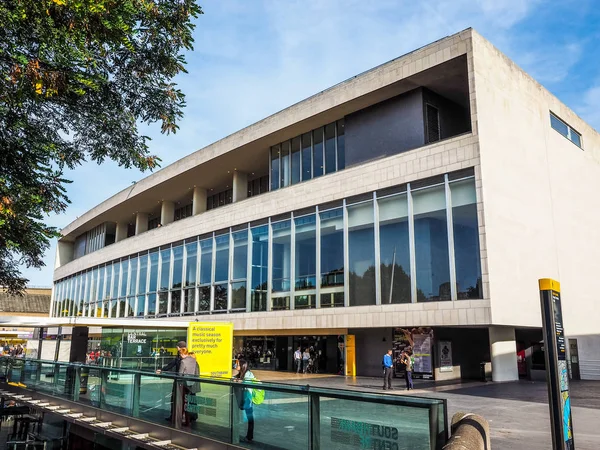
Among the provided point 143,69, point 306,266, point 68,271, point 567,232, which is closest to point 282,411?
point 143,69

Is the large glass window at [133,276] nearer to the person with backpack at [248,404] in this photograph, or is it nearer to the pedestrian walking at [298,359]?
the pedestrian walking at [298,359]

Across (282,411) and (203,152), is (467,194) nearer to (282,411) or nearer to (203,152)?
(282,411)

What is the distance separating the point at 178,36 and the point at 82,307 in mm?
44967

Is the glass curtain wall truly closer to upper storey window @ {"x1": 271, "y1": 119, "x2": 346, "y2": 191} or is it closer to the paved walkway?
upper storey window @ {"x1": 271, "y1": 119, "x2": 346, "y2": 191}

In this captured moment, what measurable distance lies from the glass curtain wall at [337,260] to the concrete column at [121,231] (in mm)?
13248

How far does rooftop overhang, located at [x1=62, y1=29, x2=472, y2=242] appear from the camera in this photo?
73.9 ft

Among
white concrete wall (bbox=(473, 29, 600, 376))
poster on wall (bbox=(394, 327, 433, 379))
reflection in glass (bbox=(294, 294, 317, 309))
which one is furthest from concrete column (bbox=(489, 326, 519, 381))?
reflection in glass (bbox=(294, 294, 317, 309))

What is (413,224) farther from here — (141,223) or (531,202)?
(141,223)

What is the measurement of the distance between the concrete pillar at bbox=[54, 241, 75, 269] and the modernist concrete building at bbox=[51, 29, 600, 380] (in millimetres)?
33652

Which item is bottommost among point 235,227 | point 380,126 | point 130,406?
point 130,406

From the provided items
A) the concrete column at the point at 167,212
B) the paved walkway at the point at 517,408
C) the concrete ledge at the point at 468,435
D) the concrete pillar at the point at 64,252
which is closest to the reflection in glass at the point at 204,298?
the concrete column at the point at 167,212

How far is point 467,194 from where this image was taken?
20875 mm

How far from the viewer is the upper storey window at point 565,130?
27.8 metres

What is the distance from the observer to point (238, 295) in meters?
30.5
